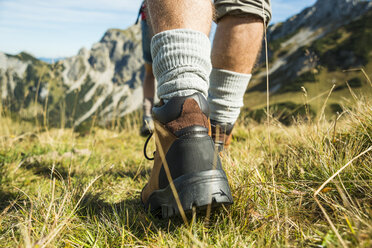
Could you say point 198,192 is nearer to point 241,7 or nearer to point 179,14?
point 179,14

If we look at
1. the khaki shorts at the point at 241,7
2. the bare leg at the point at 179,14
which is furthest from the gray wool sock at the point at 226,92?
the bare leg at the point at 179,14

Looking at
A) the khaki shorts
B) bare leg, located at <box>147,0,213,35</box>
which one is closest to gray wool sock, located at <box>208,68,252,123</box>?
the khaki shorts

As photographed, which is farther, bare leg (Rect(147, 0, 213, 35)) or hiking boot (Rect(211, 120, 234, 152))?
hiking boot (Rect(211, 120, 234, 152))

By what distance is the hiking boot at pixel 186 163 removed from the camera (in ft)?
3.01

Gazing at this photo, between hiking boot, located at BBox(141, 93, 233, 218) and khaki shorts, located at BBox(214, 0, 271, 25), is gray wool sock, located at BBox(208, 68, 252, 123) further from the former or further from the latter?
hiking boot, located at BBox(141, 93, 233, 218)

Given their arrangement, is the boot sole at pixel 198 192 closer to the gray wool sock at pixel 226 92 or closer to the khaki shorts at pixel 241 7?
the gray wool sock at pixel 226 92

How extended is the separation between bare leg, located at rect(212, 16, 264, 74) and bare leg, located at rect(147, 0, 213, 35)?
0.52m

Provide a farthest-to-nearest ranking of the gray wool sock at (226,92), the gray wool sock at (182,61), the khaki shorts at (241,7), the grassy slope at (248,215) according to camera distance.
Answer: the gray wool sock at (226,92)
the khaki shorts at (241,7)
the gray wool sock at (182,61)
the grassy slope at (248,215)

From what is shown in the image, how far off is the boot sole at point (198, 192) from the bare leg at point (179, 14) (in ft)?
2.20

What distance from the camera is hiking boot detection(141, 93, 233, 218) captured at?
36.1 inches

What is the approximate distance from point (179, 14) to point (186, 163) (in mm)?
672

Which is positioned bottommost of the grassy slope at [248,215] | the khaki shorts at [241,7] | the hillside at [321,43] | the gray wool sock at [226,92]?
the grassy slope at [248,215]

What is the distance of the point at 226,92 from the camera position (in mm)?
1727

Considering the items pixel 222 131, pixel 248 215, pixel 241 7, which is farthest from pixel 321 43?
pixel 248 215
